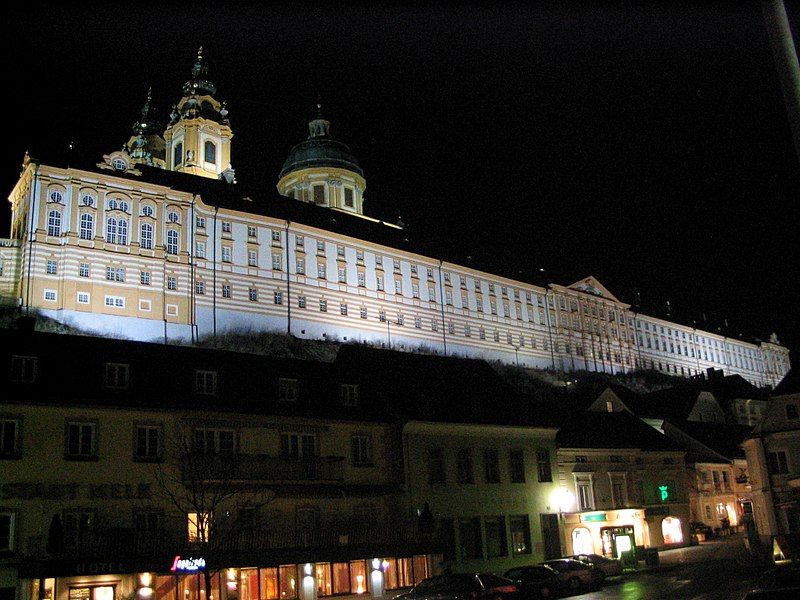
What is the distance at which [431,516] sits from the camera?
36688 millimetres

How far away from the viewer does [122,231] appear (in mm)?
78500

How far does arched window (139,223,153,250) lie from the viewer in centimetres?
7919

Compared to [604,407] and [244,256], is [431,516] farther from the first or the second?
[244,256]

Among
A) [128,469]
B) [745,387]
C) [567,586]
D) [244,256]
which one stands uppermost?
[244,256]

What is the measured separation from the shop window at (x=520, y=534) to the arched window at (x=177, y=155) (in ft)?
284

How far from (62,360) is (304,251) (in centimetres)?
5904

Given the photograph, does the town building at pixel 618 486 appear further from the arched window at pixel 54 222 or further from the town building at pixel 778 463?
the arched window at pixel 54 222

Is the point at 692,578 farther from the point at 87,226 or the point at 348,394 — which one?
the point at 87,226

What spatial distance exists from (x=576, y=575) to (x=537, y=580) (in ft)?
7.97

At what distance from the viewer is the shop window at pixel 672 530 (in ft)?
176

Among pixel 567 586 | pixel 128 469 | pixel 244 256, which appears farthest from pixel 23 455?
pixel 244 256

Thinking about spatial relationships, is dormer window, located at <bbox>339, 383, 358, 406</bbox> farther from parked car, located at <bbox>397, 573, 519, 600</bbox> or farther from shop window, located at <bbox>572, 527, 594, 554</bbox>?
shop window, located at <bbox>572, 527, 594, 554</bbox>

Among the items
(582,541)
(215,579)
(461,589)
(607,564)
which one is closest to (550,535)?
(582,541)

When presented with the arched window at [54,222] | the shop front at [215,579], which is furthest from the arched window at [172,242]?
the shop front at [215,579]
